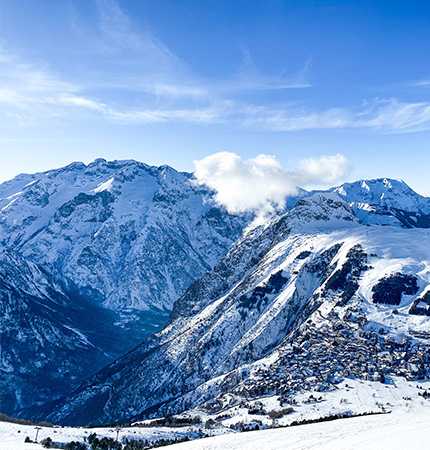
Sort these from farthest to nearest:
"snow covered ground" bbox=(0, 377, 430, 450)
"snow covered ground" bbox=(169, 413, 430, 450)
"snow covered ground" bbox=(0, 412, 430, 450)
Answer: "snow covered ground" bbox=(0, 377, 430, 450) < "snow covered ground" bbox=(0, 412, 430, 450) < "snow covered ground" bbox=(169, 413, 430, 450)

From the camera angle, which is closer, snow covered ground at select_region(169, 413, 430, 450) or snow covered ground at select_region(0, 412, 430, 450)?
snow covered ground at select_region(169, 413, 430, 450)

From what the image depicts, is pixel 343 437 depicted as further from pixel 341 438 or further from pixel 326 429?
pixel 326 429

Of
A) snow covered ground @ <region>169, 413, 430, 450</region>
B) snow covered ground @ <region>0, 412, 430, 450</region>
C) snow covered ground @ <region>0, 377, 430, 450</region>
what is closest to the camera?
snow covered ground @ <region>169, 413, 430, 450</region>

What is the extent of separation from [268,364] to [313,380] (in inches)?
1128

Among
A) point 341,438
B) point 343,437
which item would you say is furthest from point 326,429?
point 341,438

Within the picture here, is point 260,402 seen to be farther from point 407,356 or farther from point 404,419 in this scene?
Answer: point 404,419

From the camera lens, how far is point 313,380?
169250mm

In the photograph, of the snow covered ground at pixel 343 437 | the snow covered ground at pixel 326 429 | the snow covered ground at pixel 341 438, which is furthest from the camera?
the snow covered ground at pixel 326 429

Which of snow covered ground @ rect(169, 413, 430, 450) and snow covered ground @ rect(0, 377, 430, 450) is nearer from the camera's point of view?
snow covered ground @ rect(169, 413, 430, 450)

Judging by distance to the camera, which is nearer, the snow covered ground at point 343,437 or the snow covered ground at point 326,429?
the snow covered ground at point 343,437

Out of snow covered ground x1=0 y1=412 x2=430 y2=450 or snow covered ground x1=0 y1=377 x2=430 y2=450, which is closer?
snow covered ground x1=0 y1=412 x2=430 y2=450

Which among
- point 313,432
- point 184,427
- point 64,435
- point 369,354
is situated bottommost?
point 184,427

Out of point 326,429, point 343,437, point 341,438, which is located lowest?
point 326,429

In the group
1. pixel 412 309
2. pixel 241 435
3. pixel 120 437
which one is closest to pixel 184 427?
pixel 120 437
